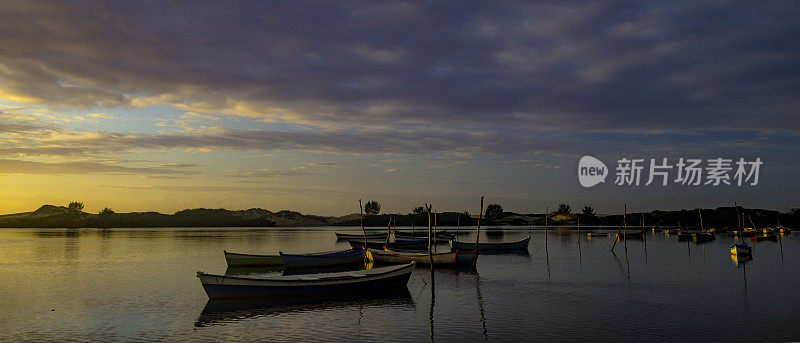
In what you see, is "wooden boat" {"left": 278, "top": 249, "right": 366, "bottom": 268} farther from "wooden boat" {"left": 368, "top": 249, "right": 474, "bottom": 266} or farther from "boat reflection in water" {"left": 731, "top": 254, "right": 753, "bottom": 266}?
"boat reflection in water" {"left": 731, "top": 254, "right": 753, "bottom": 266}

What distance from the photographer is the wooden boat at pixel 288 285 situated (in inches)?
1057

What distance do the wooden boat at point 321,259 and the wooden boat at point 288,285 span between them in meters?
15.3

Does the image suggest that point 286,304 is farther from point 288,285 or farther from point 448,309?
point 448,309

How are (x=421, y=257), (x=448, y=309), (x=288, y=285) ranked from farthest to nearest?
(x=421, y=257)
(x=288, y=285)
(x=448, y=309)

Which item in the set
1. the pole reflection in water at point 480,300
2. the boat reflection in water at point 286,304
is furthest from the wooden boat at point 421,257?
the boat reflection in water at point 286,304

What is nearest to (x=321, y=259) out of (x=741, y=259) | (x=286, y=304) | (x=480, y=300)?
(x=286, y=304)

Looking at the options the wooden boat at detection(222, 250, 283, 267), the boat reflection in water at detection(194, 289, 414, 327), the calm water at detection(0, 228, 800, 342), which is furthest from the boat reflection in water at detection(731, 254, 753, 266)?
the wooden boat at detection(222, 250, 283, 267)

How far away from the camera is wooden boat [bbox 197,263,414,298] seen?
26859 mm

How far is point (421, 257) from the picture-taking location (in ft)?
146

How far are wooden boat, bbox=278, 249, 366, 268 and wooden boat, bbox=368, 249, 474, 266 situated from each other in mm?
1548

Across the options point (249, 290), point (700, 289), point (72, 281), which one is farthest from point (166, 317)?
point (700, 289)

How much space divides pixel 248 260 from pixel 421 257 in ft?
50.6

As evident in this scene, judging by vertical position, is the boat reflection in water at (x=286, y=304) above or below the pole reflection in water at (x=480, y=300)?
above

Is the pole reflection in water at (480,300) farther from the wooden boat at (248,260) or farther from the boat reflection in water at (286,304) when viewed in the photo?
the wooden boat at (248,260)
